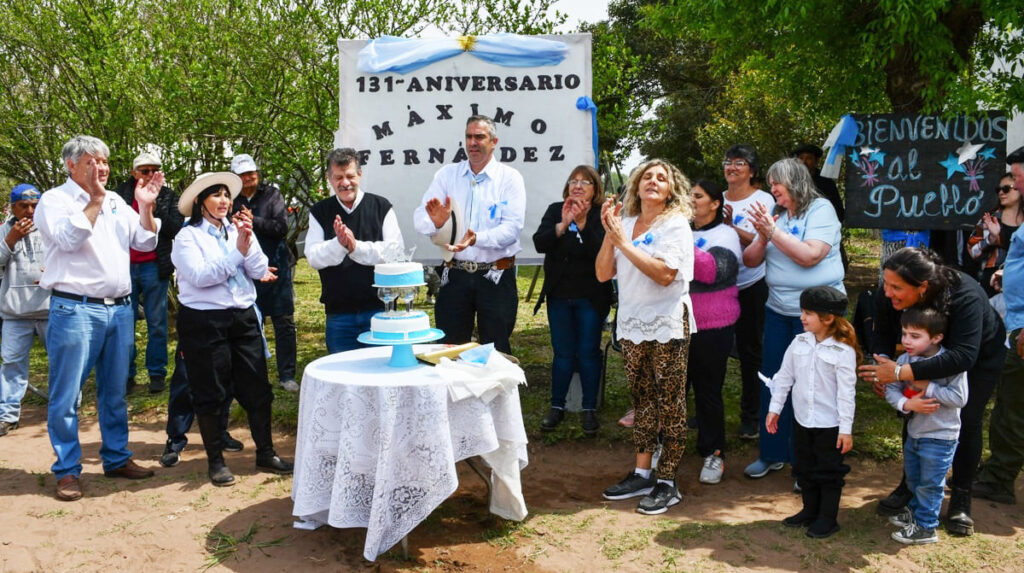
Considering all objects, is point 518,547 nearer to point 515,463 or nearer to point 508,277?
point 515,463

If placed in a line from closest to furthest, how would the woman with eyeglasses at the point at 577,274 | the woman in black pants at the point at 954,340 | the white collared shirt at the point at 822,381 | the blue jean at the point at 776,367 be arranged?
the woman in black pants at the point at 954,340 < the white collared shirt at the point at 822,381 < the blue jean at the point at 776,367 < the woman with eyeglasses at the point at 577,274

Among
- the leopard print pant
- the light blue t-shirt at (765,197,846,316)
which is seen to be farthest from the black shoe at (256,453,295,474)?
the light blue t-shirt at (765,197,846,316)

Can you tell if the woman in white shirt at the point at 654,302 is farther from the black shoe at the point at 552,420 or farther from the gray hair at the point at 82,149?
the gray hair at the point at 82,149

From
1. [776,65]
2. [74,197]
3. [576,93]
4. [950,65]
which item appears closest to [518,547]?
[74,197]

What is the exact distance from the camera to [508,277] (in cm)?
549

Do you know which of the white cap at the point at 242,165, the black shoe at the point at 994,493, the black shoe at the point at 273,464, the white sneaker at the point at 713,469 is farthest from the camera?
the white cap at the point at 242,165

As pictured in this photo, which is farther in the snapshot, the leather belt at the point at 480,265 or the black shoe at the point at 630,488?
the leather belt at the point at 480,265

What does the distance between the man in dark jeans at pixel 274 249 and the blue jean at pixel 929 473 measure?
4.88m

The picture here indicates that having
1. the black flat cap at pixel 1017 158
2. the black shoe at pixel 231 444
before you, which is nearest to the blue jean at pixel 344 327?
the black shoe at pixel 231 444

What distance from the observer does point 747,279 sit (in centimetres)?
526

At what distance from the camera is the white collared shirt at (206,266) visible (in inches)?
185

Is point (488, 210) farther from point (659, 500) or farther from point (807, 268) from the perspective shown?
point (659, 500)

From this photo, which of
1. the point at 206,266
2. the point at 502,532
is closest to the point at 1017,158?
the point at 502,532

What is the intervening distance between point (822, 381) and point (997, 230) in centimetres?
228
